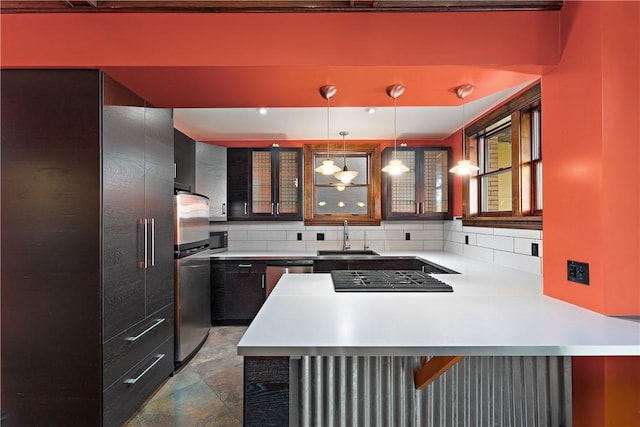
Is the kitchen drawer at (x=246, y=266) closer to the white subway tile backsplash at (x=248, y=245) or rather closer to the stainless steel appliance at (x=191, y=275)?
the stainless steel appliance at (x=191, y=275)

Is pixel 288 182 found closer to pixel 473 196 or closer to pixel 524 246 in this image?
pixel 473 196

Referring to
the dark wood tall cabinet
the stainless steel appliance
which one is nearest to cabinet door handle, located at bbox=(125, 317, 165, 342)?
the dark wood tall cabinet

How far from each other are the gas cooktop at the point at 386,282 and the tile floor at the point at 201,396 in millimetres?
1170

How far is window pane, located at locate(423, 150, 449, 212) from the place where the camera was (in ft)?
11.9

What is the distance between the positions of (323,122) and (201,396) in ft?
8.97

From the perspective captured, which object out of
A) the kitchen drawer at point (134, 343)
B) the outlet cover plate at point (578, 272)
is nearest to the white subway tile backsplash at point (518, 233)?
the outlet cover plate at point (578, 272)

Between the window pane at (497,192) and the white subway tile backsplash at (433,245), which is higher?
the window pane at (497,192)

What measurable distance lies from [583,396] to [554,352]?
61cm

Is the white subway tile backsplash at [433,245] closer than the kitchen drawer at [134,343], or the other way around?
the kitchen drawer at [134,343]

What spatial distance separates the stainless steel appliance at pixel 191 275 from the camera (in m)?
2.54

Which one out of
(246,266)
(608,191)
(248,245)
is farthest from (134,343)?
(608,191)

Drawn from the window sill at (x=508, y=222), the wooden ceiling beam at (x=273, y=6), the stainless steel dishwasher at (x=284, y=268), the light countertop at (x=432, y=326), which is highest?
the wooden ceiling beam at (x=273, y=6)

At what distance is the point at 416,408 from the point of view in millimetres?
1289

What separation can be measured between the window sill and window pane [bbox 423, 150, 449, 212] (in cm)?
42
